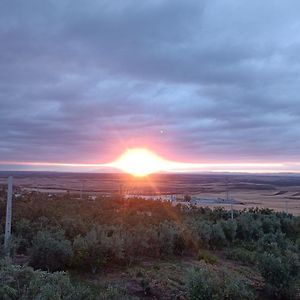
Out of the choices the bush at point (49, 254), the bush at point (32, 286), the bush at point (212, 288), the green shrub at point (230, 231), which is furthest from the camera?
the green shrub at point (230, 231)

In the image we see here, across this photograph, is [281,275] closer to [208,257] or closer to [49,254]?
[208,257]

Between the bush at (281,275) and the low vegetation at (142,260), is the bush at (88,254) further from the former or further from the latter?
the bush at (281,275)

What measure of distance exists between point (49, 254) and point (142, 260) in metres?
3.05

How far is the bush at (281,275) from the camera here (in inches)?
381

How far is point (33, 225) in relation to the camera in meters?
14.0

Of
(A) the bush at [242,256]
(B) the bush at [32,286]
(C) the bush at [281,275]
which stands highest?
(B) the bush at [32,286]

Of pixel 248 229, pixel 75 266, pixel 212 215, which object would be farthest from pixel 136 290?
pixel 212 215

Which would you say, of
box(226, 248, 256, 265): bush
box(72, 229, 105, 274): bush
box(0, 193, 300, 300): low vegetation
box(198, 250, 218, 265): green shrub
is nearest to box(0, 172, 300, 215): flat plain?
box(0, 193, 300, 300): low vegetation

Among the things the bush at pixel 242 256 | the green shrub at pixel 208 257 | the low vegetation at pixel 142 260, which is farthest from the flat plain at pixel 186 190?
the bush at pixel 242 256

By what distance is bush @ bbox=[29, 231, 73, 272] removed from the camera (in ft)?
33.8

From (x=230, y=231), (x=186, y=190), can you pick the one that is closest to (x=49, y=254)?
(x=230, y=231)

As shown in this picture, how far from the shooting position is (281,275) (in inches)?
384

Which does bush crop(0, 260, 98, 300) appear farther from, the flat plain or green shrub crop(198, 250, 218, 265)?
the flat plain

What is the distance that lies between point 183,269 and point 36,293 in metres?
6.48
